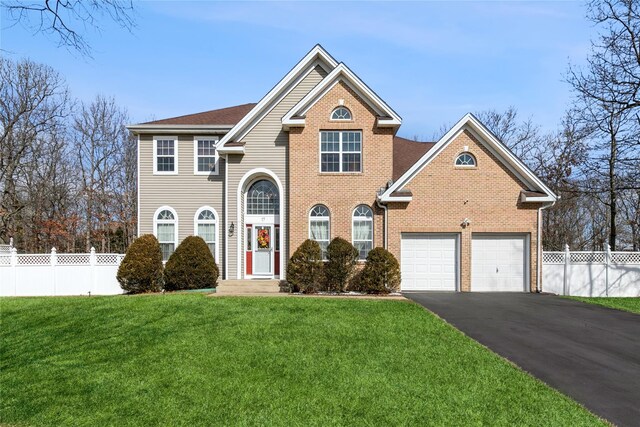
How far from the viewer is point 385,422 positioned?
16.9 ft

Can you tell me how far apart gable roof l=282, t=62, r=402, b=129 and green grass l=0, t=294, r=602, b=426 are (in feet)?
27.9

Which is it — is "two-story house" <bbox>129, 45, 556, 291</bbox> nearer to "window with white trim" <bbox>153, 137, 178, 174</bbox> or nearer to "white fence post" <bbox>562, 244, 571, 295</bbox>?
"window with white trim" <bbox>153, 137, 178, 174</bbox>

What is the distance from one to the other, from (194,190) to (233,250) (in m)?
3.36

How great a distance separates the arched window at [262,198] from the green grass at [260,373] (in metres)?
7.35

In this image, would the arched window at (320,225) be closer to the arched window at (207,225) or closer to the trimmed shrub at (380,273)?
the trimmed shrub at (380,273)

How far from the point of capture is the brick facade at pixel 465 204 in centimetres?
1669

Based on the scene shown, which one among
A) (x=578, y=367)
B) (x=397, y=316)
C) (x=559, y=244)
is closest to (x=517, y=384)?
(x=578, y=367)

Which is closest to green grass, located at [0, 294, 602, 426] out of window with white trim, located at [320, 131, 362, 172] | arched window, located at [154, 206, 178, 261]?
arched window, located at [154, 206, 178, 261]

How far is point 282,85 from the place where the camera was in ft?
58.9

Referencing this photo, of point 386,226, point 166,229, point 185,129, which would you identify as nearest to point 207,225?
point 166,229

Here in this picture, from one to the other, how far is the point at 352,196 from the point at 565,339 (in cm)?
945

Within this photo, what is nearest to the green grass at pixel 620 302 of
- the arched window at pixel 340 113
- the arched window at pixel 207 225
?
the arched window at pixel 340 113

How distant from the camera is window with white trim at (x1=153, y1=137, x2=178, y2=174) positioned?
1878 centimetres

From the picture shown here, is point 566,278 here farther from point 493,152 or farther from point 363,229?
point 363,229
